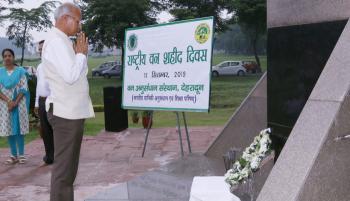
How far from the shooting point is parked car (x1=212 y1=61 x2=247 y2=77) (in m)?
37.8

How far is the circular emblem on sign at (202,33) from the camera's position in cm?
573

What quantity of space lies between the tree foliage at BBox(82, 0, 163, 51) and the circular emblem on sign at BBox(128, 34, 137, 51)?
1022 inches

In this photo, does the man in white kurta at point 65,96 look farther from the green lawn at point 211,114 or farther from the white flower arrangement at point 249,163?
the green lawn at point 211,114

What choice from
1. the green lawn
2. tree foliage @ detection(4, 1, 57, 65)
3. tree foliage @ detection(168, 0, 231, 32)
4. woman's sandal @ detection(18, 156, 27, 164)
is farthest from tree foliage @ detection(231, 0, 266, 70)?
woman's sandal @ detection(18, 156, 27, 164)

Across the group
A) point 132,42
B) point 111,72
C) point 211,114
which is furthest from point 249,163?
point 111,72

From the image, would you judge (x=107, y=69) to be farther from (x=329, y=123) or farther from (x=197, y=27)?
(x=329, y=123)

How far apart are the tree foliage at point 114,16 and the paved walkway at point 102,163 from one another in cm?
2353

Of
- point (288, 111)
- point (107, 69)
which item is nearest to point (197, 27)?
point (288, 111)

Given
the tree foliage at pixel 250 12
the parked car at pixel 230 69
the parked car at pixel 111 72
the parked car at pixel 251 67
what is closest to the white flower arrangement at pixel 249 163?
the tree foliage at pixel 250 12

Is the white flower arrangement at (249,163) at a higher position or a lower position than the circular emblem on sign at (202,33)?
lower

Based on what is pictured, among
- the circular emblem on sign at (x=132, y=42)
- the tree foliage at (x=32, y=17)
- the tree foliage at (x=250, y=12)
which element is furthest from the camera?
the tree foliage at (x=250, y=12)

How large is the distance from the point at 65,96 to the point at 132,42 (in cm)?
321

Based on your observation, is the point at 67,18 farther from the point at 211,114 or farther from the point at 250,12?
the point at 250,12

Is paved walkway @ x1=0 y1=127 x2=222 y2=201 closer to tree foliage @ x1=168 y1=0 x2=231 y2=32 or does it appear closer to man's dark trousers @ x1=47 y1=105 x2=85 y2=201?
man's dark trousers @ x1=47 y1=105 x2=85 y2=201
